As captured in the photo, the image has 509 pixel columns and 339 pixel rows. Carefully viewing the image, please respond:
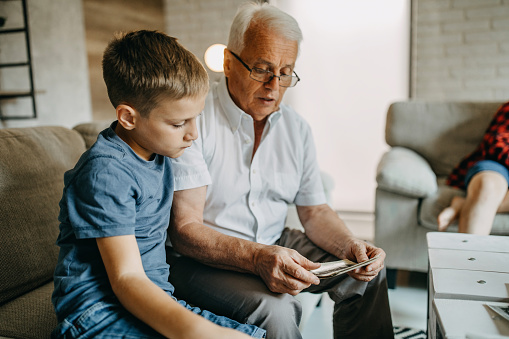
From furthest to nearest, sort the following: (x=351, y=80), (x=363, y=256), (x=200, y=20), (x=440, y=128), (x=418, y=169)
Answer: (x=200, y=20) < (x=351, y=80) < (x=440, y=128) < (x=418, y=169) < (x=363, y=256)

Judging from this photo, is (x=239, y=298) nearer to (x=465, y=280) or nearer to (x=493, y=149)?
(x=465, y=280)

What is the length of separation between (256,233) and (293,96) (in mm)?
2890

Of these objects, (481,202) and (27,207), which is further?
(481,202)

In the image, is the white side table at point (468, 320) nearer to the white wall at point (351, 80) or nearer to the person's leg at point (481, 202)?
the person's leg at point (481, 202)

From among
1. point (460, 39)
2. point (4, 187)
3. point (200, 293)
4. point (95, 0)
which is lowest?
point (200, 293)

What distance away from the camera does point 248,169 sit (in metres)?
1.28

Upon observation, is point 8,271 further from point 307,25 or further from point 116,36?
point 307,25

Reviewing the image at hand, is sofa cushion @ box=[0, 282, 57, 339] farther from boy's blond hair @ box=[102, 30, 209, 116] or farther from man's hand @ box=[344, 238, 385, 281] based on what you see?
man's hand @ box=[344, 238, 385, 281]

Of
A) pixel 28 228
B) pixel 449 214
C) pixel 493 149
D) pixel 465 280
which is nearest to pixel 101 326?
pixel 28 228

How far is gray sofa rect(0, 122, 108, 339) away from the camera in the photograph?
3.38 ft

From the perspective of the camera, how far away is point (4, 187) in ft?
3.65

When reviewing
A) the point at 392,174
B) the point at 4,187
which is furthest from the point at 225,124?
the point at 392,174

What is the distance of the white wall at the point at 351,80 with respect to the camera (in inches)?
144

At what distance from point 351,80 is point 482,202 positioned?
217 cm
